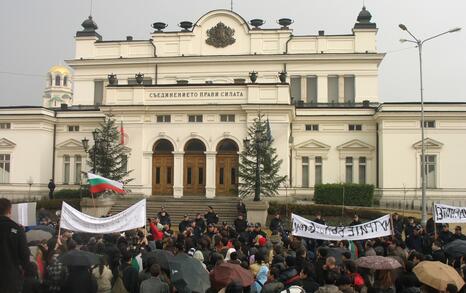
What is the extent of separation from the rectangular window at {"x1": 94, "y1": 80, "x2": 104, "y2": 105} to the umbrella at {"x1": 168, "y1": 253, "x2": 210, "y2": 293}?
44624 millimetres

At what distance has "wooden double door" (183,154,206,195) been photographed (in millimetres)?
40469

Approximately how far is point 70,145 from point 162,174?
9673mm

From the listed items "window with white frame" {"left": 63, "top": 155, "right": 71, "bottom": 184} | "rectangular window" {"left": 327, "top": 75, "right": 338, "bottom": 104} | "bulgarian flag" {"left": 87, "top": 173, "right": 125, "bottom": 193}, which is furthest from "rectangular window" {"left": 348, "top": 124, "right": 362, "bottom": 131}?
"bulgarian flag" {"left": 87, "top": 173, "right": 125, "bottom": 193}

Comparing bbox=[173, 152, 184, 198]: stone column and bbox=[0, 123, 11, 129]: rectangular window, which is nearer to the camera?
bbox=[173, 152, 184, 198]: stone column

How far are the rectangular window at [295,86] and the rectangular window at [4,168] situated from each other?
2492 centimetres

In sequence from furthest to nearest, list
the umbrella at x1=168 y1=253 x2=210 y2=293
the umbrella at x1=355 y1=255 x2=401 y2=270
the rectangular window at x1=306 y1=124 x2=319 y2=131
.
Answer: the rectangular window at x1=306 y1=124 x2=319 y2=131 → the umbrella at x1=355 y1=255 x2=401 y2=270 → the umbrella at x1=168 y1=253 x2=210 y2=293

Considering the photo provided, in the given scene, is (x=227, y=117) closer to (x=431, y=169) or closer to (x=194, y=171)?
(x=194, y=171)

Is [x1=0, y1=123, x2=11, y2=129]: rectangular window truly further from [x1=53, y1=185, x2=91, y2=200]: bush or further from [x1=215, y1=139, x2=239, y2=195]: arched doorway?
Result: [x1=215, y1=139, x2=239, y2=195]: arched doorway

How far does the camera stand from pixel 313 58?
50.1 meters

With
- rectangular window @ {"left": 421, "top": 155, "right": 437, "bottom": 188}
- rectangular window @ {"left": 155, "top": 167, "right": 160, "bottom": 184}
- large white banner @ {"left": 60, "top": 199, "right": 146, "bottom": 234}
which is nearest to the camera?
large white banner @ {"left": 60, "top": 199, "right": 146, "bottom": 234}

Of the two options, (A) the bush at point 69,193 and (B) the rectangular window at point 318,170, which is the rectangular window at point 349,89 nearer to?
(B) the rectangular window at point 318,170

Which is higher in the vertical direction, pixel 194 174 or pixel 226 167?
pixel 226 167

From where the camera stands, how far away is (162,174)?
40.8 m

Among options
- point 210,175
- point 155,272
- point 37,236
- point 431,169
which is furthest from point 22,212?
point 431,169
